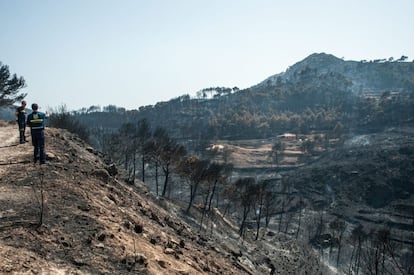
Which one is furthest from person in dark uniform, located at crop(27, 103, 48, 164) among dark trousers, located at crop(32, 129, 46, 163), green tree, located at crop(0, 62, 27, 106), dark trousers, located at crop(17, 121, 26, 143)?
green tree, located at crop(0, 62, 27, 106)

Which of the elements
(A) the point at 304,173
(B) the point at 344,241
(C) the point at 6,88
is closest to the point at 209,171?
(C) the point at 6,88

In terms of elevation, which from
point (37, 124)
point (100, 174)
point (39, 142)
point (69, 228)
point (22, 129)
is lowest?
point (69, 228)

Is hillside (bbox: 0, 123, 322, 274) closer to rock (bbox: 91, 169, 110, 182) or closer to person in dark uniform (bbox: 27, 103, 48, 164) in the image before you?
rock (bbox: 91, 169, 110, 182)

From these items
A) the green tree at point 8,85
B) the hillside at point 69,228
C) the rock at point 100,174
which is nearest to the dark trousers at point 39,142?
the hillside at point 69,228

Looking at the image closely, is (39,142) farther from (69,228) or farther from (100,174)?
(69,228)

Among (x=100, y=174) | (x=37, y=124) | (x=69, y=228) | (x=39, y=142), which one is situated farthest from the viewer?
(x=100, y=174)

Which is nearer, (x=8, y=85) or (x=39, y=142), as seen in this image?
(x=39, y=142)

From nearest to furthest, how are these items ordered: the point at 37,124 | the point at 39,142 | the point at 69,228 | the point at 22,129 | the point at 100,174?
the point at 69,228
the point at 37,124
the point at 39,142
the point at 100,174
the point at 22,129

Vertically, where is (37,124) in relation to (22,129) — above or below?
above

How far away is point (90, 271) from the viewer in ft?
30.1

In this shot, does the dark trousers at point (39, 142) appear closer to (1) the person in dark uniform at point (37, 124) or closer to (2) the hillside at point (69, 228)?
(1) the person in dark uniform at point (37, 124)

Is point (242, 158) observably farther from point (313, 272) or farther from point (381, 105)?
point (313, 272)

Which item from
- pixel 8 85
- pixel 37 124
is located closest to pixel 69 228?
pixel 37 124

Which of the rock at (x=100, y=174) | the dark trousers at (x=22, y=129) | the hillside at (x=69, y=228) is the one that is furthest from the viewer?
the dark trousers at (x=22, y=129)
